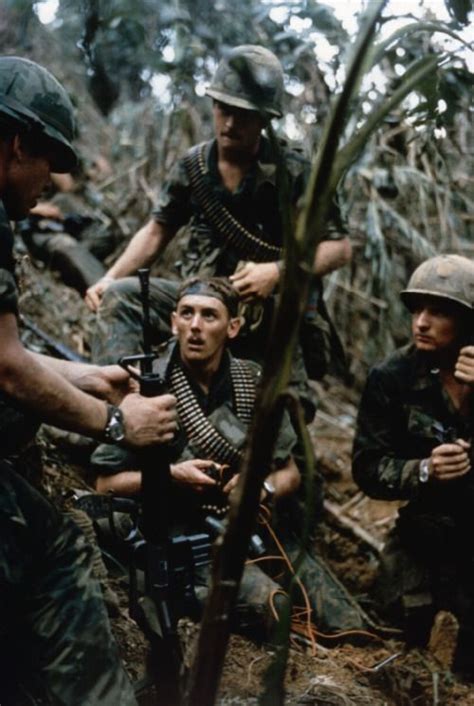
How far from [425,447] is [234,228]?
176 cm

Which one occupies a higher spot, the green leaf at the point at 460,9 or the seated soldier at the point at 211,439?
the green leaf at the point at 460,9

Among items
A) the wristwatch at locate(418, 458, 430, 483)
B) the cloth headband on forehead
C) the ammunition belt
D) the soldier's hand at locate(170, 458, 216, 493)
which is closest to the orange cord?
the soldier's hand at locate(170, 458, 216, 493)

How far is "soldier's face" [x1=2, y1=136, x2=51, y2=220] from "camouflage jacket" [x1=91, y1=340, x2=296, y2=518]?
1638mm

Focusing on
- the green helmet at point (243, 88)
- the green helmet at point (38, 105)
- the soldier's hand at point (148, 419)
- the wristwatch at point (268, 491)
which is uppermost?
the green helmet at point (243, 88)

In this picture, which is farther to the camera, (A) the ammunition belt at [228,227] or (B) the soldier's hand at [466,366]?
(A) the ammunition belt at [228,227]

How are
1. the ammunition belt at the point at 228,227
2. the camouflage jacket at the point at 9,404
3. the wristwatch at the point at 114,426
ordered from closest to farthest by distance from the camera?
1. the camouflage jacket at the point at 9,404
2. the wristwatch at the point at 114,426
3. the ammunition belt at the point at 228,227

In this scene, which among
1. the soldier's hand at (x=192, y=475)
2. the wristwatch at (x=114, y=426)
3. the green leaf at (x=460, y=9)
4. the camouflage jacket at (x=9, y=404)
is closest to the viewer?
the green leaf at (x=460, y=9)

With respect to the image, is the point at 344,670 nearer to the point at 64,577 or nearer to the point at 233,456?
the point at 233,456

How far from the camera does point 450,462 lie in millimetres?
4543

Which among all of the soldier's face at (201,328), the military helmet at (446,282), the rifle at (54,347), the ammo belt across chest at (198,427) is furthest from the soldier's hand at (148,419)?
the rifle at (54,347)

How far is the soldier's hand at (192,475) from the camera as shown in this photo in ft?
14.6

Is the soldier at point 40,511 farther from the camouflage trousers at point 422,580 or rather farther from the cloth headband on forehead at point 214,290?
the camouflage trousers at point 422,580

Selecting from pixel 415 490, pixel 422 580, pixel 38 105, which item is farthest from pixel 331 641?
pixel 38 105

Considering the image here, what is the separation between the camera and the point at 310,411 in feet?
18.6
